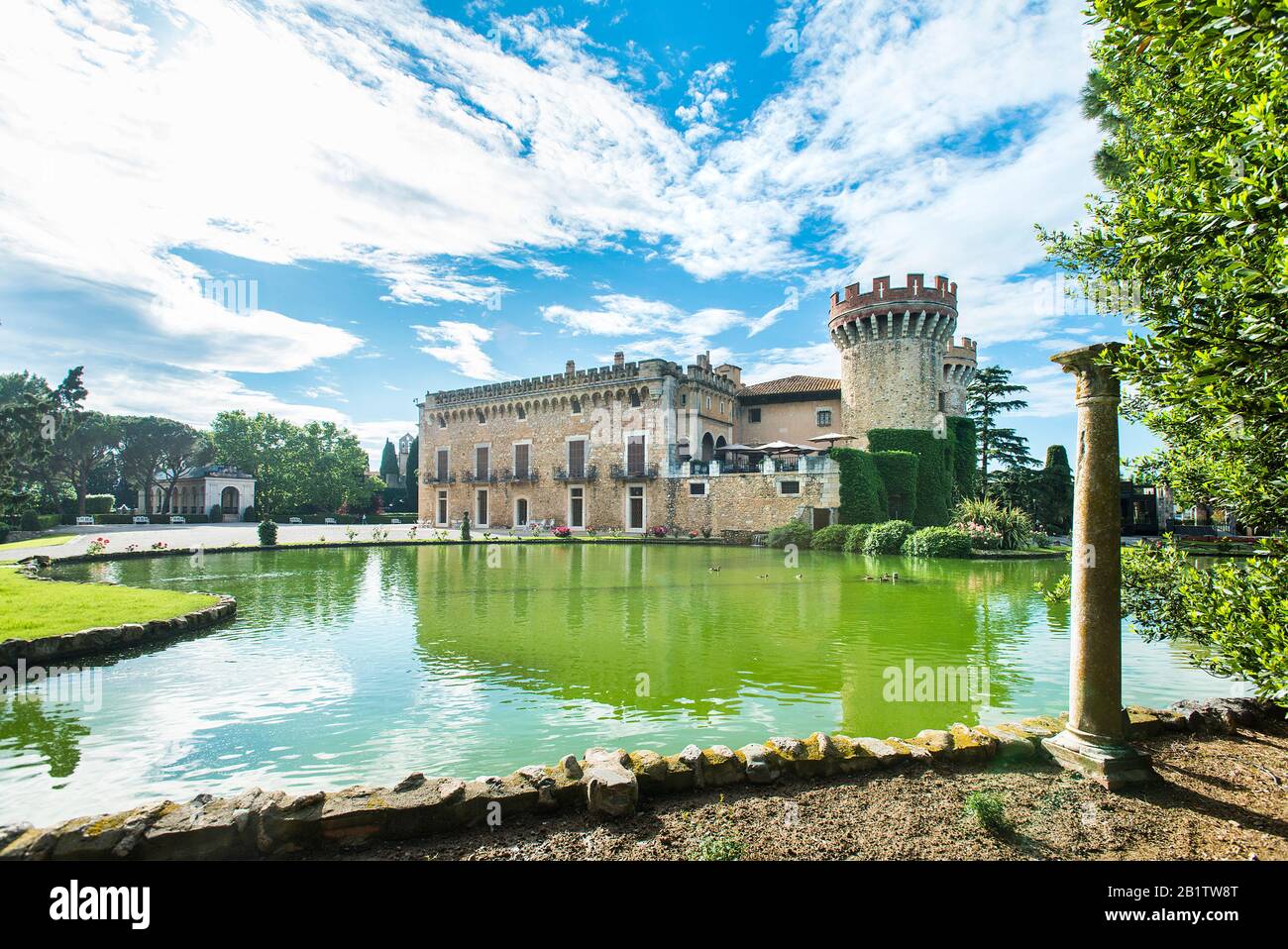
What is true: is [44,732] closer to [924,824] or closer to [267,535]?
[924,824]

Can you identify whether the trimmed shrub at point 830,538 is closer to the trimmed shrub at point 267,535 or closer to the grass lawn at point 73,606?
the grass lawn at point 73,606

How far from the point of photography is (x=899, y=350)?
98.0ft

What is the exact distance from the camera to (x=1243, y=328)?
336 centimetres

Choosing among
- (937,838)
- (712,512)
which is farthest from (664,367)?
(937,838)

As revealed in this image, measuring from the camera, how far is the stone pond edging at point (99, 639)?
7.70 meters

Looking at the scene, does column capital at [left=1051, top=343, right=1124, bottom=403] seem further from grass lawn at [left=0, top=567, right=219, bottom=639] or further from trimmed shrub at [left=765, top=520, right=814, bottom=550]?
trimmed shrub at [left=765, top=520, right=814, bottom=550]

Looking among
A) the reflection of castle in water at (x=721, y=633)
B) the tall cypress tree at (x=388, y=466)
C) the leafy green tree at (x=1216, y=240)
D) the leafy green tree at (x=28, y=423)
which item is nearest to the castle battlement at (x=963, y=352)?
the reflection of castle in water at (x=721, y=633)

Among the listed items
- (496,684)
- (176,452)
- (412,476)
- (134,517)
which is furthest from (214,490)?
(496,684)

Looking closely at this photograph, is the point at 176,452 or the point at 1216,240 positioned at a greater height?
the point at 176,452

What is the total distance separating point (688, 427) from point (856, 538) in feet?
37.9

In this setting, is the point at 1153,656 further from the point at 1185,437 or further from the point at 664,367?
the point at 664,367

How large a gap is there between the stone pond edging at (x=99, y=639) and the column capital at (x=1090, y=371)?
451 inches

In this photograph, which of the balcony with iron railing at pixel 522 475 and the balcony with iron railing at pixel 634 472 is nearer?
the balcony with iron railing at pixel 634 472
